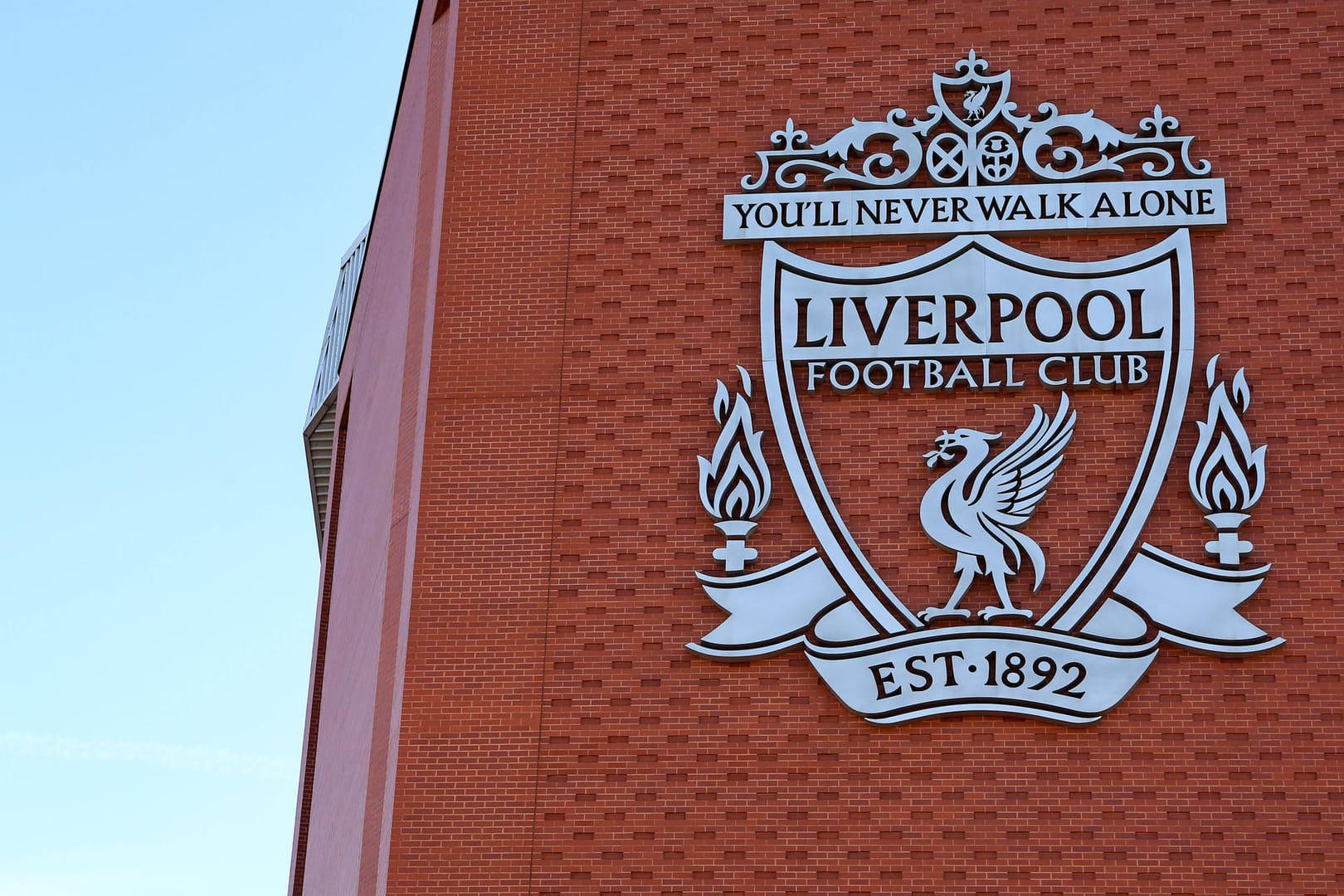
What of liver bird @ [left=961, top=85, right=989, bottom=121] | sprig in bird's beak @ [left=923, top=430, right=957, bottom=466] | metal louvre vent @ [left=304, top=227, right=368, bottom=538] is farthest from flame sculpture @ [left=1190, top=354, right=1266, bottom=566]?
metal louvre vent @ [left=304, top=227, right=368, bottom=538]

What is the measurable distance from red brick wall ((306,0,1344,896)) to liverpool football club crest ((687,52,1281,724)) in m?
0.14

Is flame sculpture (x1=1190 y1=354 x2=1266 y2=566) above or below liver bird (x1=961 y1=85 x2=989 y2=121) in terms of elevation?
below

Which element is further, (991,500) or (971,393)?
(971,393)

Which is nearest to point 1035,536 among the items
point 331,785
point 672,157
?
point 672,157

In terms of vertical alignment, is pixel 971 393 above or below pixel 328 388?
below

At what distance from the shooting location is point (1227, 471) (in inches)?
588

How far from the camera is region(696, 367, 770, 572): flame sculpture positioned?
15078 millimetres

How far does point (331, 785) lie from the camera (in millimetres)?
21000

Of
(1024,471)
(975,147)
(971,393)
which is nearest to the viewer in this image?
(1024,471)

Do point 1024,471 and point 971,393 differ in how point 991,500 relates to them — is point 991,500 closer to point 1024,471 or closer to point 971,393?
point 1024,471

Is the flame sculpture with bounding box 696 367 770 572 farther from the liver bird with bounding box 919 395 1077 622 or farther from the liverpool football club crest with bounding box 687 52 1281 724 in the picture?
the liver bird with bounding box 919 395 1077 622

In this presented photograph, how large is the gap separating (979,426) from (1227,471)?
1.93 m

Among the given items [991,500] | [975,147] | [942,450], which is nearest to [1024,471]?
[991,500]

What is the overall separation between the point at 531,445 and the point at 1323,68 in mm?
7386
